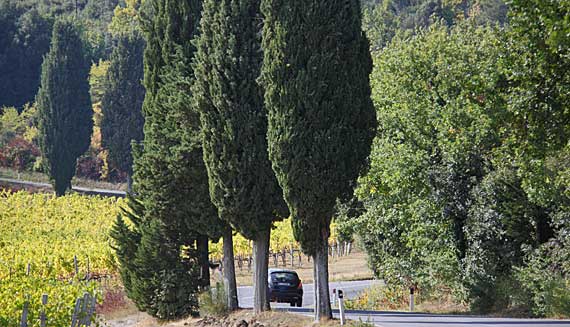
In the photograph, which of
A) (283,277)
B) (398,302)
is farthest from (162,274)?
(398,302)

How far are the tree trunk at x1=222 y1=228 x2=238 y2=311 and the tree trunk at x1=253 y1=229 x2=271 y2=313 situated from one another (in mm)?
1564

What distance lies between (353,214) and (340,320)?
18265 millimetres

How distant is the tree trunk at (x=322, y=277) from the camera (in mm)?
21172

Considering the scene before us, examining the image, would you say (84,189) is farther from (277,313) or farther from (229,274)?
(277,313)

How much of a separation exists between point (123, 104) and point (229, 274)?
190 feet

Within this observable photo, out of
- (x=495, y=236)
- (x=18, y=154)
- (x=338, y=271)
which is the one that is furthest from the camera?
(x=18, y=154)

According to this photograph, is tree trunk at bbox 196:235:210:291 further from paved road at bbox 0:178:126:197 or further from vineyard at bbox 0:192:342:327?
paved road at bbox 0:178:126:197

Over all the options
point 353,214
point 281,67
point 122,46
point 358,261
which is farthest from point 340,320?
point 122,46

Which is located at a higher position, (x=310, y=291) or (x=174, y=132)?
(x=174, y=132)

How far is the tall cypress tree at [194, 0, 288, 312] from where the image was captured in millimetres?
22281

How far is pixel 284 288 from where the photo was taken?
33344mm

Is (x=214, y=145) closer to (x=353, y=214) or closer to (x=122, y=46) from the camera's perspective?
(x=353, y=214)

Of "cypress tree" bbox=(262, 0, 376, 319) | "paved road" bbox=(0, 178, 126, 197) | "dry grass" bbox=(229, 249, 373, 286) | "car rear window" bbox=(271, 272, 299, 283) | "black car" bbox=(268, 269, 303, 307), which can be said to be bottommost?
"black car" bbox=(268, 269, 303, 307)

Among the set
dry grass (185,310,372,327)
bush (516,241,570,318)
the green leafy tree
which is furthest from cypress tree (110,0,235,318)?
the green leafy tree
